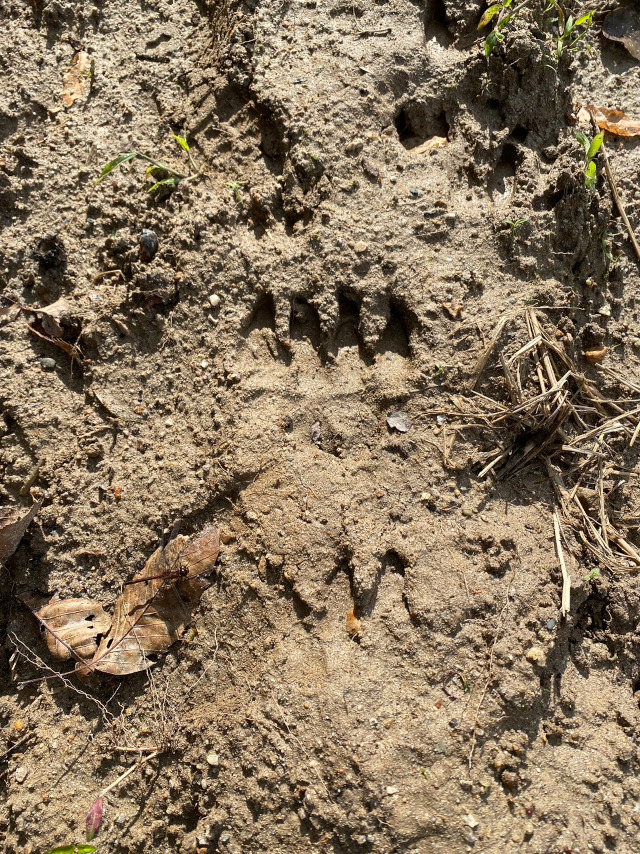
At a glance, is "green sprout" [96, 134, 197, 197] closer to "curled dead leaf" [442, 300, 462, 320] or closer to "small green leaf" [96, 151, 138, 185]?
"small green leaf" [96, 151, 138, 185]

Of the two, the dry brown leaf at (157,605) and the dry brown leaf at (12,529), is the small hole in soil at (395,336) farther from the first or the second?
the dry brown leaf at (12,529)

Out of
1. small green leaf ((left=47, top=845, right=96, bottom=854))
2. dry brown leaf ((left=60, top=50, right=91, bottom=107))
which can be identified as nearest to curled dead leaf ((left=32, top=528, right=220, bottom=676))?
small green leaf ((left=47, top=845, right=96, bottom=854))

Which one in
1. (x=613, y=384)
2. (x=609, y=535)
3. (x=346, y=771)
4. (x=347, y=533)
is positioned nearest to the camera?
(x=346, y=771)

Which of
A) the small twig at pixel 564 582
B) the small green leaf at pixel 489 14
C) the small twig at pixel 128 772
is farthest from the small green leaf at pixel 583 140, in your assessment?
the small twig at pixel 128 772

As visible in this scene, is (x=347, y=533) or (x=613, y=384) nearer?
(x=347, y=533)

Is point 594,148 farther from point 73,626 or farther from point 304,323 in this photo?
point 73,626

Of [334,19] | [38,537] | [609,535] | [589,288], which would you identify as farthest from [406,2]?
[38,537]

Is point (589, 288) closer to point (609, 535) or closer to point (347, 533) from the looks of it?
point (609, 535)

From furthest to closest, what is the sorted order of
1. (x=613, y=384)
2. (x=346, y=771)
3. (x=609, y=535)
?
(x=613, y=384)
(x=609, y=535)
(x=346, y=771)

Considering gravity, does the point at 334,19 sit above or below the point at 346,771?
above
